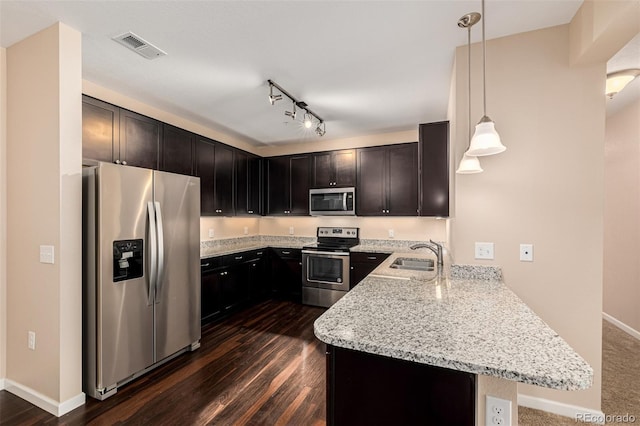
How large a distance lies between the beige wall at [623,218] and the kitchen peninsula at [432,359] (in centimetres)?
301

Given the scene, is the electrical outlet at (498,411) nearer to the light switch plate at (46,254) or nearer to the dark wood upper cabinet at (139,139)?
the light switch plate at (46,254)

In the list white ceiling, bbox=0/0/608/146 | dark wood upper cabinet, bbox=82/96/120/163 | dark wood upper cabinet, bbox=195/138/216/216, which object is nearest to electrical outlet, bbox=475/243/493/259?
white ceiling, bbox=0/0/608/146

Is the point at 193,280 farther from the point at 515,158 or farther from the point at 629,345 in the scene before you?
the point at 629,345

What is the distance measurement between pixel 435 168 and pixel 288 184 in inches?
111

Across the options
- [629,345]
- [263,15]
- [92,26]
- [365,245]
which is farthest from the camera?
[365,245]

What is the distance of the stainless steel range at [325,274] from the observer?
411 centimetres

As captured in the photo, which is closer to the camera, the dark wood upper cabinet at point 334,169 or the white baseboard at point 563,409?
the white baseboard at point 563,409

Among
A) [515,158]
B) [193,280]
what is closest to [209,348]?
[193,280]

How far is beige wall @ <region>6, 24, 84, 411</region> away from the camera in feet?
6.34

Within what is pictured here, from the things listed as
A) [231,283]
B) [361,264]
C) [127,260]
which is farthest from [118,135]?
[361,264]

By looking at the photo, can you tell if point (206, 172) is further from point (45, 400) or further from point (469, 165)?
point (469, 165)

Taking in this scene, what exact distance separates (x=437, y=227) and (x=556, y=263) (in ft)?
7.74

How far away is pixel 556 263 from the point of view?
6.10ft

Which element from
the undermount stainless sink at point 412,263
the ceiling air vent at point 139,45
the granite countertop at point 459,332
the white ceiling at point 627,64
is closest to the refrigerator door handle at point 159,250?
the ceiling air vent at point 139,45
